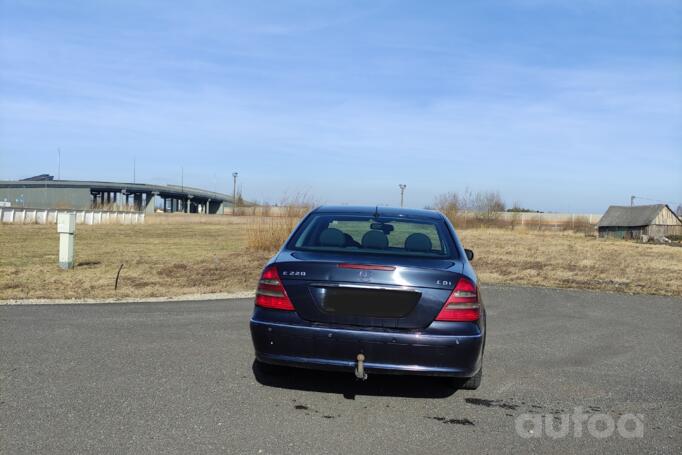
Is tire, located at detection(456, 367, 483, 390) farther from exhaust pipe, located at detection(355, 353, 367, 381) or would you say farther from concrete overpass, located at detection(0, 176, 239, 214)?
concrete overpass, located at detection(0, 176, 239, 214)

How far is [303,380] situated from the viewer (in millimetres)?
5184

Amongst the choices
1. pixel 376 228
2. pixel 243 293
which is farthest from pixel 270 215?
pixel 376 228

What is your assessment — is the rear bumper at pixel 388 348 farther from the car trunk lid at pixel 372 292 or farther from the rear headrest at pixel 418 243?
the rear headrest at pixel 418 243

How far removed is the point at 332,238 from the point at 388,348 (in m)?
1.28

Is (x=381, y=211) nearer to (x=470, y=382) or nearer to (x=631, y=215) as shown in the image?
(x=470, y=382)

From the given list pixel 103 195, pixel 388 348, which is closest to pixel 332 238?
pixel 388 348

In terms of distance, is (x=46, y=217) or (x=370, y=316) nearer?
(x=370, y=316)

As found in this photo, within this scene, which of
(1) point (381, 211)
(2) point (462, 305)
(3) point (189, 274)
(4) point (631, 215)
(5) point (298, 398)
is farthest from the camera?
(4) point (631, 215)

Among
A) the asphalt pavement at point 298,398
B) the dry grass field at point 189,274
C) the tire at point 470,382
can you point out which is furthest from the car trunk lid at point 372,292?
the dry grass field at point 189,274

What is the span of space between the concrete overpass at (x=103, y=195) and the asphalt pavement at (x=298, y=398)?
7793 centimetres

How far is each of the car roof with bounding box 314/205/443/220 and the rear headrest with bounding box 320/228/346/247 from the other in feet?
1.46

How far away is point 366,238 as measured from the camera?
5340mm

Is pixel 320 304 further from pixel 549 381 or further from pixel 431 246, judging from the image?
pixel 549 381

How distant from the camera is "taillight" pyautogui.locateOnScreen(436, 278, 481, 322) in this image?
4375mm
